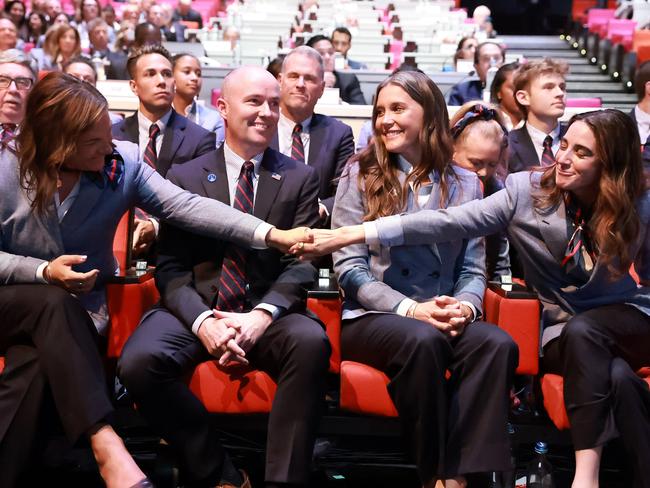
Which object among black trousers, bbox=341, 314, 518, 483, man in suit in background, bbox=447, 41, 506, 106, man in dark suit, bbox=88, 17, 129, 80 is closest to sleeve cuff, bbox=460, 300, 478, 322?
black trousers, bbox=341, 314, 518, 483

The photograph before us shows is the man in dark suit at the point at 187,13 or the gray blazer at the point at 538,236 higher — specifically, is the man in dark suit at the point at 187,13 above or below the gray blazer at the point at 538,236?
above

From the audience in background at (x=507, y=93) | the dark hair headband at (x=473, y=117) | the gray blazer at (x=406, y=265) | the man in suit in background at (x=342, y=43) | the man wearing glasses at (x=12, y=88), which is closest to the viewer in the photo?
the gray blazer at (x=406, y=265)

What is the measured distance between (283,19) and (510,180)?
9.32m

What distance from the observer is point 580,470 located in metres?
2.24

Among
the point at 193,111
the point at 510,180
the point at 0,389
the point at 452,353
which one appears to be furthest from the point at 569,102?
the point at 0,389

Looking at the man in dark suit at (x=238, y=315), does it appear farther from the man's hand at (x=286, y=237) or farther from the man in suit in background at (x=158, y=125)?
the man in suit in background at (x=158, y=125)

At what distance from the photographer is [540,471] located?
258 cm

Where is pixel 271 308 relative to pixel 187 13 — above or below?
below

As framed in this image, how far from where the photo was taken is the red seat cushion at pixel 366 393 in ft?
7.77

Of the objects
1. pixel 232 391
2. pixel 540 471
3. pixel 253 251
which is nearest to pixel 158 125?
pixel 253 251

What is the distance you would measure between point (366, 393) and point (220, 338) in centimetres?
40

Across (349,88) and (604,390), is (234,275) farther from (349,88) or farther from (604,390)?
(349,88)

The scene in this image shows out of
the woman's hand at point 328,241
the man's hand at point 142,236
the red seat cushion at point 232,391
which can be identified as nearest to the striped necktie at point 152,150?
the man's hand at point 142,236

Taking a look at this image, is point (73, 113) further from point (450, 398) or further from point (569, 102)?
point (569, 102)
